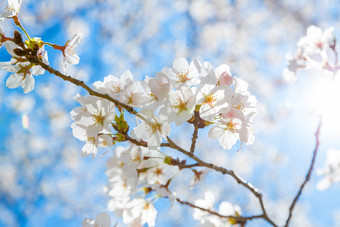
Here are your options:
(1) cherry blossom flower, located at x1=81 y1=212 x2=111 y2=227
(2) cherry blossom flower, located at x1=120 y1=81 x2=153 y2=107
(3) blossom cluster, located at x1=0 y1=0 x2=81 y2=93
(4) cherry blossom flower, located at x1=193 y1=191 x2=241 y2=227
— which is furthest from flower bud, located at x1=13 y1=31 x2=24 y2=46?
(4) cherry blossom flower, located at x1=193 y1=191 x2=241 y2=227

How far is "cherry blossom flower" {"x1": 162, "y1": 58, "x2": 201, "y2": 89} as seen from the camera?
1.13 metres

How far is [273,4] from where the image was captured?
7.89m

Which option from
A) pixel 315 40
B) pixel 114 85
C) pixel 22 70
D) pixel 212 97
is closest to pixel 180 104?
pixel 212 97

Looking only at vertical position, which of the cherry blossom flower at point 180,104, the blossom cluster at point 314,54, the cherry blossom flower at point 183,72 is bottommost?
the cherry blossom flower at point 180,104

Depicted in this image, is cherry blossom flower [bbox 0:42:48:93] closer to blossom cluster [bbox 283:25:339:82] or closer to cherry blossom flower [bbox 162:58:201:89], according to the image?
cherry blossom flower [bbox 162:58:201:89]

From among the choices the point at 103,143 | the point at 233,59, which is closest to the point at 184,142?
the point at 233,59

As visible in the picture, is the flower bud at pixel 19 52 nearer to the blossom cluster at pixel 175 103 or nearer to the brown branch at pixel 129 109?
the brown branch at pixel 129 109

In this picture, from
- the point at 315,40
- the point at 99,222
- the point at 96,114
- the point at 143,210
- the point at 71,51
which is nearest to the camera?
the point at 96,114

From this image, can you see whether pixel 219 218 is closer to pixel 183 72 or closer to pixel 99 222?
pixel 99 222

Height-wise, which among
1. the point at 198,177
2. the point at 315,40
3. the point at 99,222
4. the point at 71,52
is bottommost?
the point at 99,222

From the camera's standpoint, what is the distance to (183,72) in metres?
1.18

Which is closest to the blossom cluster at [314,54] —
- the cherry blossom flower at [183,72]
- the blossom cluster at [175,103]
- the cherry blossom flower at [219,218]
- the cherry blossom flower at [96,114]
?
the blossom cluster at [175,103]

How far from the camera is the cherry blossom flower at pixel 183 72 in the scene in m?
1.13

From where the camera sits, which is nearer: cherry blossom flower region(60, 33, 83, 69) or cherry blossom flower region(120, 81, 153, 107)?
cherry blossom flower region(120, 81, 153, 107)
